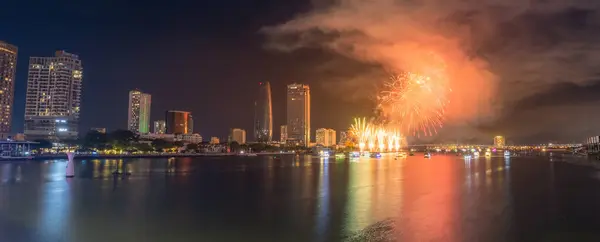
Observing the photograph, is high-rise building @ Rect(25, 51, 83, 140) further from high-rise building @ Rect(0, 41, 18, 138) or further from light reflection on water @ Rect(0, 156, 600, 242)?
light reflection on water @ Rect(0, 156, 600, 242)

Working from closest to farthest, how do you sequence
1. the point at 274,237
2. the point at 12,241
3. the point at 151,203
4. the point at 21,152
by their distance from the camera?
1. the point at 12,241
2. the point at 274,237
3. the point at 151,203
4. the point at 21,152

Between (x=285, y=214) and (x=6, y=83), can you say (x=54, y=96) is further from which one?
(x=285, y=214)

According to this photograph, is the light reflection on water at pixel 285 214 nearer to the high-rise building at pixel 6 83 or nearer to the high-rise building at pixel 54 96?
the high-rise building at pixel 6 83

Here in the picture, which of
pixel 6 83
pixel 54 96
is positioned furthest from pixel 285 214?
pixel 54 96

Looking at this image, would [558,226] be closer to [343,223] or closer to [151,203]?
[343,223]

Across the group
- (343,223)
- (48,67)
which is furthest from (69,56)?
(343,223)

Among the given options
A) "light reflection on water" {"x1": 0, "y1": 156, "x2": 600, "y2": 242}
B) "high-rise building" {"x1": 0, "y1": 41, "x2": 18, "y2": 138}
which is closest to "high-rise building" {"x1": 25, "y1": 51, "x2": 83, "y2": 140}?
"high-rise building" {"x1": 0, "y1": 41, "x2": 18, "y2": 138}
